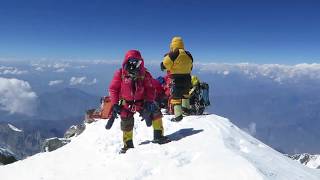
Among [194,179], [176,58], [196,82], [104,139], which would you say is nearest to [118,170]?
[194,179]

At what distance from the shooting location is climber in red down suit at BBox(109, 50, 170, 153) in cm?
1190

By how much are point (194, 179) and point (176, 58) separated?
284 inches

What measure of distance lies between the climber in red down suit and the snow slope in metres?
0.69

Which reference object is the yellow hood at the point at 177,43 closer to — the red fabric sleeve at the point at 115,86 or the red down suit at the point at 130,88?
the red down suit at the point at 130,88

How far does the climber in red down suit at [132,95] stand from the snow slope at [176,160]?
690mm

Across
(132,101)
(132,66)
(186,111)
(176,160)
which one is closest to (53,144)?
(186,111)

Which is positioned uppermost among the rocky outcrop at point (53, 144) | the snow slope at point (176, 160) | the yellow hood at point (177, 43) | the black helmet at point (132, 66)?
the yellow hood at point (177, 43)

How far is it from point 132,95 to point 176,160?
120 inches

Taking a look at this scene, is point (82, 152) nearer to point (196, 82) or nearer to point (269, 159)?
point (269, 159)

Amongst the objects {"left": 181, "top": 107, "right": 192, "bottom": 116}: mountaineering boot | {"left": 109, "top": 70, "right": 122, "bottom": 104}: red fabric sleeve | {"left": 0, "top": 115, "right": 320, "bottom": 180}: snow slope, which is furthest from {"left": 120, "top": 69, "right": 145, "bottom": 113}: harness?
{"left": 181, "top": 107, "right": 192, "bottom": 116}: mountaineering boot

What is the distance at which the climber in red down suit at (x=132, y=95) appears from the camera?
39.0 ft

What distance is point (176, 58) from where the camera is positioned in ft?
49.2

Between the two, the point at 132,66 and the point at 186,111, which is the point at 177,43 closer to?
the point at 186,111

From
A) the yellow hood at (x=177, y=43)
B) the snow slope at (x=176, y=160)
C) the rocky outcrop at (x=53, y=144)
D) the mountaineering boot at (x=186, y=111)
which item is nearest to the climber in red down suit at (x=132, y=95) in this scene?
the snow slope at (x=176, y=160)
